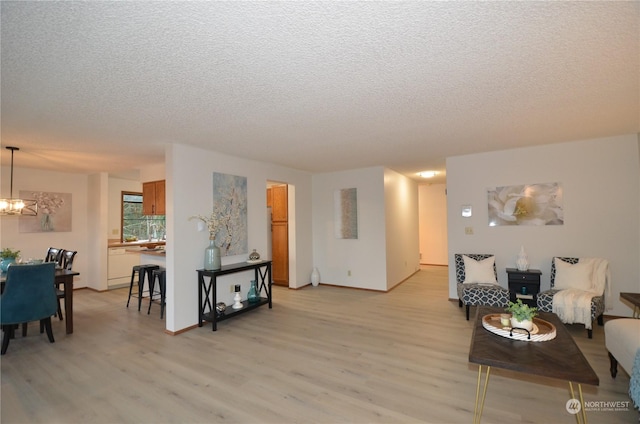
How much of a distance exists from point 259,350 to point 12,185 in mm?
5569

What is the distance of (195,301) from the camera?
4.06 meters

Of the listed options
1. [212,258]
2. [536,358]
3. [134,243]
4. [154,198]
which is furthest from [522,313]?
[134,243]

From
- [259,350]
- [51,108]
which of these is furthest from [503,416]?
[51,108]

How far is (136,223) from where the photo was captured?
7.15 meters

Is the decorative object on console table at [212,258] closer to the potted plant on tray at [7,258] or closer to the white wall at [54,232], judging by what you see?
the potted plant on tray at [7,258]

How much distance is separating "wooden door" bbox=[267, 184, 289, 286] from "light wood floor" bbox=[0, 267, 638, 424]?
2.19m

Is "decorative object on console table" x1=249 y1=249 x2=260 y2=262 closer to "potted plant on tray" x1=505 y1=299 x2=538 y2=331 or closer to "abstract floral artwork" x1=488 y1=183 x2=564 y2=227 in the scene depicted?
"potted plant on tray" x1=505 y1=299 x2=538 y2=331

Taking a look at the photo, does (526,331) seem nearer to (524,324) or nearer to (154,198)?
(524,324)

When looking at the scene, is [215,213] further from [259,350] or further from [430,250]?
[430,250]

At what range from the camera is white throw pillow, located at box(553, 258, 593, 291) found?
3.74 m

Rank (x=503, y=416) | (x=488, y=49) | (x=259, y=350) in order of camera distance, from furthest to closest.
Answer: (x=259, y=350), (x=503, y=416), (x=488, y=49)

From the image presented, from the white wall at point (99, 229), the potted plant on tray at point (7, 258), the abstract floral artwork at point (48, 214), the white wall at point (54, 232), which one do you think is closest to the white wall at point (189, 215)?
the potted plant on tray at point (7, 258)

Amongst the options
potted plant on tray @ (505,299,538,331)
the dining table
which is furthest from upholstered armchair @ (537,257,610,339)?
the dining table

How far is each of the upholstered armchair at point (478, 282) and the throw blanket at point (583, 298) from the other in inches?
21.9
